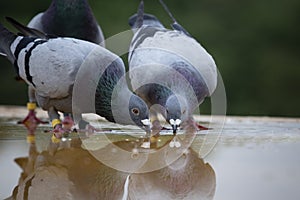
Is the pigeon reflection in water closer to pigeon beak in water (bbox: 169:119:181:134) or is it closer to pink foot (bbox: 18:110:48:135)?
pigeon beak in water (bbox: 169:119:181:134)

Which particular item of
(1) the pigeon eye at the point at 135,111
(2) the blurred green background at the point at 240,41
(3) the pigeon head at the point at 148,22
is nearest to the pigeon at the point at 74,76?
(1) the pigeon eye at the point at 135,111

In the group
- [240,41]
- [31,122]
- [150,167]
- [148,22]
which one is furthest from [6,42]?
[240,41]

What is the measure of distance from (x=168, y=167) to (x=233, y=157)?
0.35 meters

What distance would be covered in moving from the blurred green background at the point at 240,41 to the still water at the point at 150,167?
543 cm

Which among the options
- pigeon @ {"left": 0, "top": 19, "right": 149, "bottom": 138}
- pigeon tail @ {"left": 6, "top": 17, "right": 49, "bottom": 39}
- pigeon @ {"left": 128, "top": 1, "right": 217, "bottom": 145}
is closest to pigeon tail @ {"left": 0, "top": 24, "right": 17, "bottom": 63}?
pigeon tail @ {"left": 6, "top": 17, "right": 49, "bottom": 39}

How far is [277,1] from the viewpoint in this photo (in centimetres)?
1103

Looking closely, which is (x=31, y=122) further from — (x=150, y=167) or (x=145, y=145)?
(x=150, y=167)

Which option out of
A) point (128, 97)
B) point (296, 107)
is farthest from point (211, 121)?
point (296, 107)

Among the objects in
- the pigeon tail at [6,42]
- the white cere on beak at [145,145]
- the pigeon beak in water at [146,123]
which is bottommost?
the pigeon beak in water at [146,123]

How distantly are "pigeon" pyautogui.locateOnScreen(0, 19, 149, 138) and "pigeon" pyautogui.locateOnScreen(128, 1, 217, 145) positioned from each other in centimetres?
22

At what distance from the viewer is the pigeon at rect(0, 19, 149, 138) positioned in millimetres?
4074

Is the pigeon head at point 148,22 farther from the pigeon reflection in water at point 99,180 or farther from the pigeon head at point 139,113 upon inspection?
the pigeon reflection in water at point 99,180

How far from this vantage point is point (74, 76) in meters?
4.14

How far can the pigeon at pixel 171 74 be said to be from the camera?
4.19 meters
